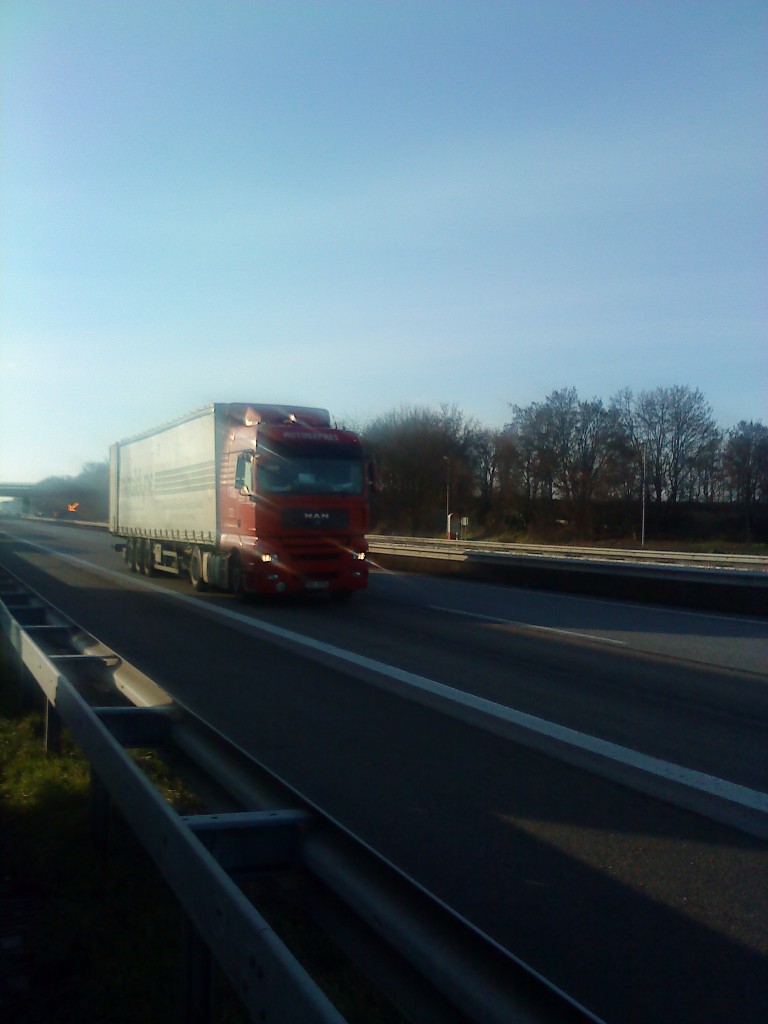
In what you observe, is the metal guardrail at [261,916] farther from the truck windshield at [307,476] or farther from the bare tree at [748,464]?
the bare tree at [748,464]

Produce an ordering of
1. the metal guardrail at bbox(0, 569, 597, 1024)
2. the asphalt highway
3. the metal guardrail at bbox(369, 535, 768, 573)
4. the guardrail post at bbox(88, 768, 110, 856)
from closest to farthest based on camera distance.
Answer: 1. the metal guardrail at bbox(0, 569, 597, 1024)
2. the asphalt highway
3. the guardrail post at bbox(88, 768, 110, 856)
4. the metal guardrail at bbox(369, 535, 768, 573)

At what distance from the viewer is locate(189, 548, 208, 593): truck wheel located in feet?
74.0

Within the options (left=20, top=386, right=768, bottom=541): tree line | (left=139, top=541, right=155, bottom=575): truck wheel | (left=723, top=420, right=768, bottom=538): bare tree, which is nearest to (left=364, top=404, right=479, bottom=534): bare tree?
(left=20, top=386, right=768, bottom=541): tree line

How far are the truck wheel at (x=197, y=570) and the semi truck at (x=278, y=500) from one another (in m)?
0.20

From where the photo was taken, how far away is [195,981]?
329cm

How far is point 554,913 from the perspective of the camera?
466 centimetres

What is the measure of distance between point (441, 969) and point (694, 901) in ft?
8.30

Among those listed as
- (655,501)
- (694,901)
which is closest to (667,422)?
(655,501)

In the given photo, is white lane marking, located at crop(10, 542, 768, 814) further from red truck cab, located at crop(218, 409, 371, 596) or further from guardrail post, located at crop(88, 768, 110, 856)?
guardrail post, located at crop(88, 768, 110, 856)

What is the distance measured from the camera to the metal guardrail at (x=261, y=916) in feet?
8.41

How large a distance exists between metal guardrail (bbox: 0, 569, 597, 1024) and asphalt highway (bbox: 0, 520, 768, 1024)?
46.0 inches

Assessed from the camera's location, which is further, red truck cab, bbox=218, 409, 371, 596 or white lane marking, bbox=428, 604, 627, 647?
red truck cab, bbox=218, 409, 371, 596

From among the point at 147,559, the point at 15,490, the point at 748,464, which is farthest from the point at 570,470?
the point at 15,490

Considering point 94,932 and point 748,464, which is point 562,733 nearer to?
point 94,932
